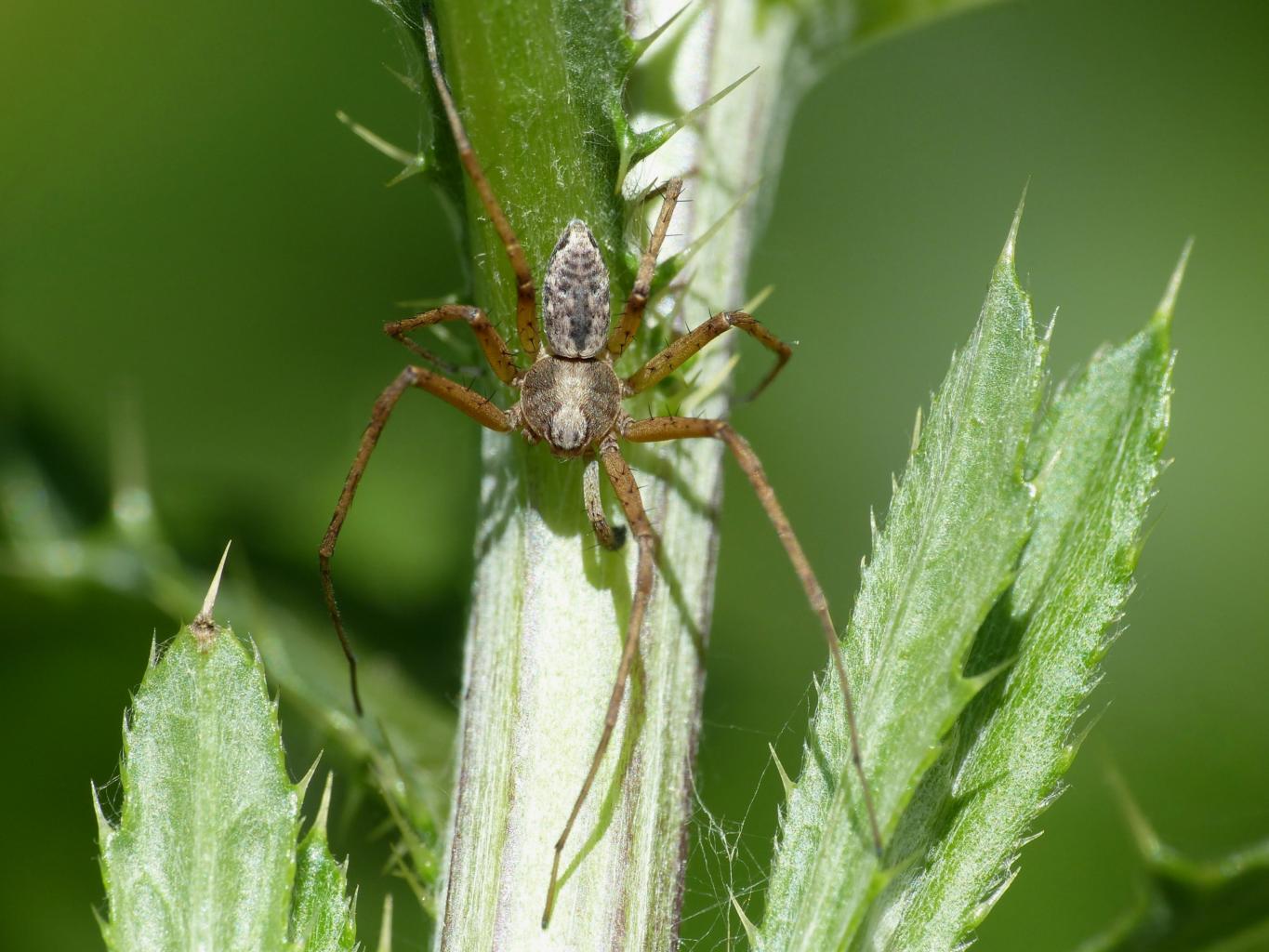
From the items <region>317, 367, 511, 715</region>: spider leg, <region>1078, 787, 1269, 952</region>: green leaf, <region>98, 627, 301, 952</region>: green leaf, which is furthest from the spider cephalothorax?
<region>1078, 787, 1269, 952</region>: green leaf

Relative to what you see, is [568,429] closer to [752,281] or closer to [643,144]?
[643,144]

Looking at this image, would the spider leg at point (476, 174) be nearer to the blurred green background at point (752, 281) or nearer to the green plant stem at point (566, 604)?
the green plant stem at point (566, 604)

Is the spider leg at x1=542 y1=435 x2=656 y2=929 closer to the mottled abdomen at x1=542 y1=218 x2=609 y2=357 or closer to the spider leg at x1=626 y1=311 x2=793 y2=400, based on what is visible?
the spider leg at x1=626 y1=311 x2=793 y2=400

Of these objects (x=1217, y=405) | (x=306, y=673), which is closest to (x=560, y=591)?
(x=306, y=673)

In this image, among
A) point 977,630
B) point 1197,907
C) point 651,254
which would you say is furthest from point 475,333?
point 1197,907

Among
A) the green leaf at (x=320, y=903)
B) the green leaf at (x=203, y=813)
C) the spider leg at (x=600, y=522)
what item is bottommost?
the green leaf at (x=320, y=903)

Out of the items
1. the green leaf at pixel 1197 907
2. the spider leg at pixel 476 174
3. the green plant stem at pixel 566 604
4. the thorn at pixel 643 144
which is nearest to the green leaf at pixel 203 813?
the green plant stem at pixel 566 604

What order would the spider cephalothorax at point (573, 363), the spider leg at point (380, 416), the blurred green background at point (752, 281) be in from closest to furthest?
the spider cephalothorax at point (573, 363), the spider leg at point (380, 416), the blurred green background at point (752, 281)
